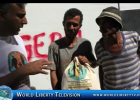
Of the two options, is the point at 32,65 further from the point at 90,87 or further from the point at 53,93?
the point at 90,87

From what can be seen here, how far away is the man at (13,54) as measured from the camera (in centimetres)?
242

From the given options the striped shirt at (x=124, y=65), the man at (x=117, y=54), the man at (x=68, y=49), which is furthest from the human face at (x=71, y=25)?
the striped shirt at (x=124, y=65)

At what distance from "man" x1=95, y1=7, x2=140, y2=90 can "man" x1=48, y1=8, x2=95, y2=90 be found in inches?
7.1

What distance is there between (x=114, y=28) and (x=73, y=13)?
46 centimetres

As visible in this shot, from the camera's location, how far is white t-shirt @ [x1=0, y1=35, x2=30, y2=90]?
2.42m

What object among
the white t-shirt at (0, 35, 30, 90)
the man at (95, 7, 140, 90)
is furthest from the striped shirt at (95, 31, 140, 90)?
the white t-shirt at (0, 35, 30, 90)

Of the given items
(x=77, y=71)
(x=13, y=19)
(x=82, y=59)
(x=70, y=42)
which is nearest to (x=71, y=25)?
(x=70, y=42)

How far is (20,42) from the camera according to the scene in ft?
8.50

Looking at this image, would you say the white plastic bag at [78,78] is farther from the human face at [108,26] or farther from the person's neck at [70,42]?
the human face at [108,26]

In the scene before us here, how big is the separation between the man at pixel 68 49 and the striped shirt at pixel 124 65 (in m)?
0.20

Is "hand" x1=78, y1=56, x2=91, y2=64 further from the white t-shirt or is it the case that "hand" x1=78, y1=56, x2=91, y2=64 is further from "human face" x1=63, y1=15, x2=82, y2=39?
the white t-shirt

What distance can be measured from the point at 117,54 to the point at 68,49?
0.52 metres

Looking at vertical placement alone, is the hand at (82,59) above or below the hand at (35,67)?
above

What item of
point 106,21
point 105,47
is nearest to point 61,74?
point 105,47
